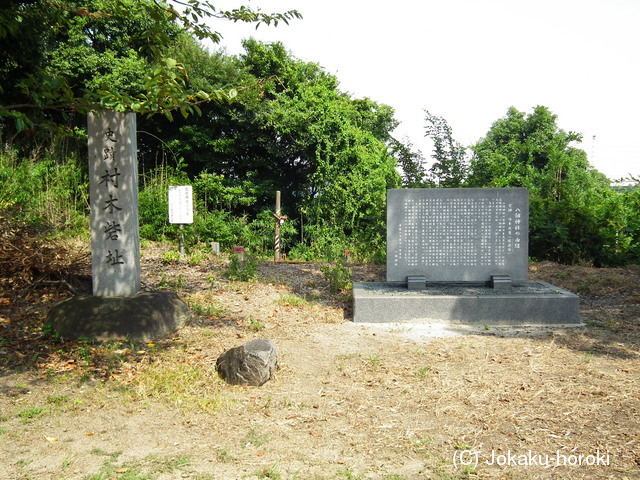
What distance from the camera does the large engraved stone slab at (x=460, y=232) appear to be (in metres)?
6.62

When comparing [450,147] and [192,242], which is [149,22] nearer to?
[192,242]

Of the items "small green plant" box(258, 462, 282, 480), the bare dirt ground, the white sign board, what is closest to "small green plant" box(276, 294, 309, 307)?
the bare dirt ground

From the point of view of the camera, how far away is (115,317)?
4.96m

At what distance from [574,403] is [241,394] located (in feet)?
7.89

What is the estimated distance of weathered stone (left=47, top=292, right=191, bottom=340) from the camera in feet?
16.1

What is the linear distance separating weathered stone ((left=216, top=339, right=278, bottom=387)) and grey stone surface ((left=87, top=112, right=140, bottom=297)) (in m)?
1.94

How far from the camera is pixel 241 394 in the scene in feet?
12.4

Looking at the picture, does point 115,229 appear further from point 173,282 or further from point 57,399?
point 57,399

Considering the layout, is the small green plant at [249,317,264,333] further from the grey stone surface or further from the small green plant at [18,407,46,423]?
the small green plant at [18,407,46,423]

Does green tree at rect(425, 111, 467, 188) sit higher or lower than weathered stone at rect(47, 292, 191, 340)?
higher

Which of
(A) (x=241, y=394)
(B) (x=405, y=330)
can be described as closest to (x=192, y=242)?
(B) (x=405, y=330)

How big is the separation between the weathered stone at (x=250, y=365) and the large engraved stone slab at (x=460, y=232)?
10.3 ft

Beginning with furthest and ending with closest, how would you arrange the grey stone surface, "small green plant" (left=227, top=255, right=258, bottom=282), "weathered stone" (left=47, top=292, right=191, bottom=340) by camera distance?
"small green plant" (left=227, top=255, right=258, bottom=282)
the grey stone surface
"weathered stone" (left=47, top=292, right=191, bottom=340)

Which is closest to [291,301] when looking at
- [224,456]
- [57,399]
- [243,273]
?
[243,273]
